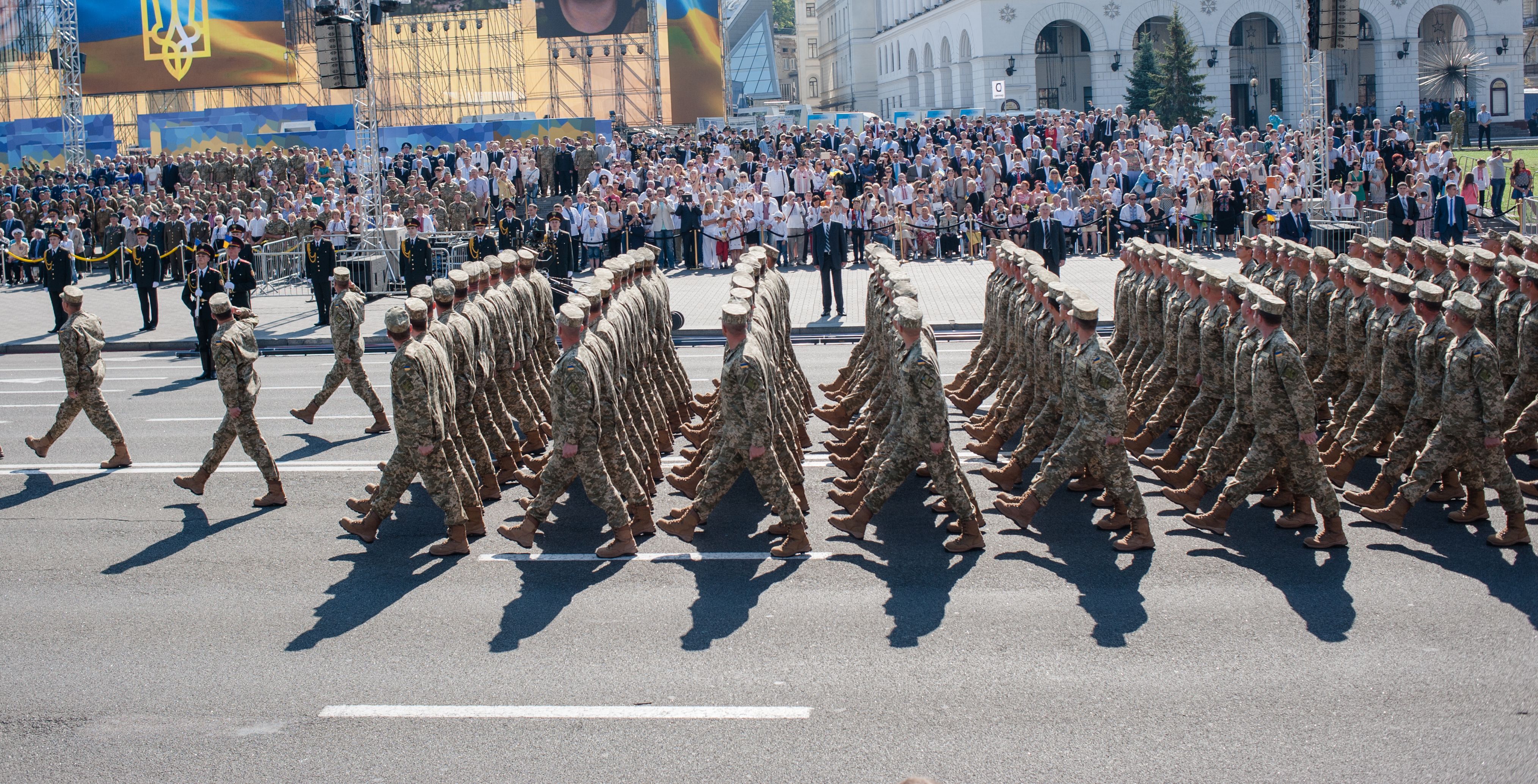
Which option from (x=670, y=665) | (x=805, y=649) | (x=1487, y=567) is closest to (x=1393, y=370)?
(x=1487, y=567)

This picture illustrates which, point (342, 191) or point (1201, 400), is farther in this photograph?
point (342, 191)

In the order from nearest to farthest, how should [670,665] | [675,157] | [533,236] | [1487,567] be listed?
[670,665], [1487,567], [533,236], [675,157]

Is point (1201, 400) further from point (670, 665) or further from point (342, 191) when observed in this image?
point (342, 191)

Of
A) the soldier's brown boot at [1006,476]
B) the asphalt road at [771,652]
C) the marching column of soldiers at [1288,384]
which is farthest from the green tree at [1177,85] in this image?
the soldier's brown boot at [1006,476]

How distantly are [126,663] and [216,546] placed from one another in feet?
7.66

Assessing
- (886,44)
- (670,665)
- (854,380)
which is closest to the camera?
(670,665)

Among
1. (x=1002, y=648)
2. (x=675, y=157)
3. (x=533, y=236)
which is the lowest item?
(x=1002, y=648)

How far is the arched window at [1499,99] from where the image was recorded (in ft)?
190

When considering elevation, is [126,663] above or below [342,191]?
below

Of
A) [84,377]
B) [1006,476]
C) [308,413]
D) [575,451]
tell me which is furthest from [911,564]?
[84,377]

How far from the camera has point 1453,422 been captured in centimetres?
901

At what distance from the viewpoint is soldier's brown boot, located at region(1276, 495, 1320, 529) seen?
31.3 ft

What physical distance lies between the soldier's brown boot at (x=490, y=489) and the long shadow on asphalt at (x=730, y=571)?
147 centimetres

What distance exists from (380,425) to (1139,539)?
7.91m
